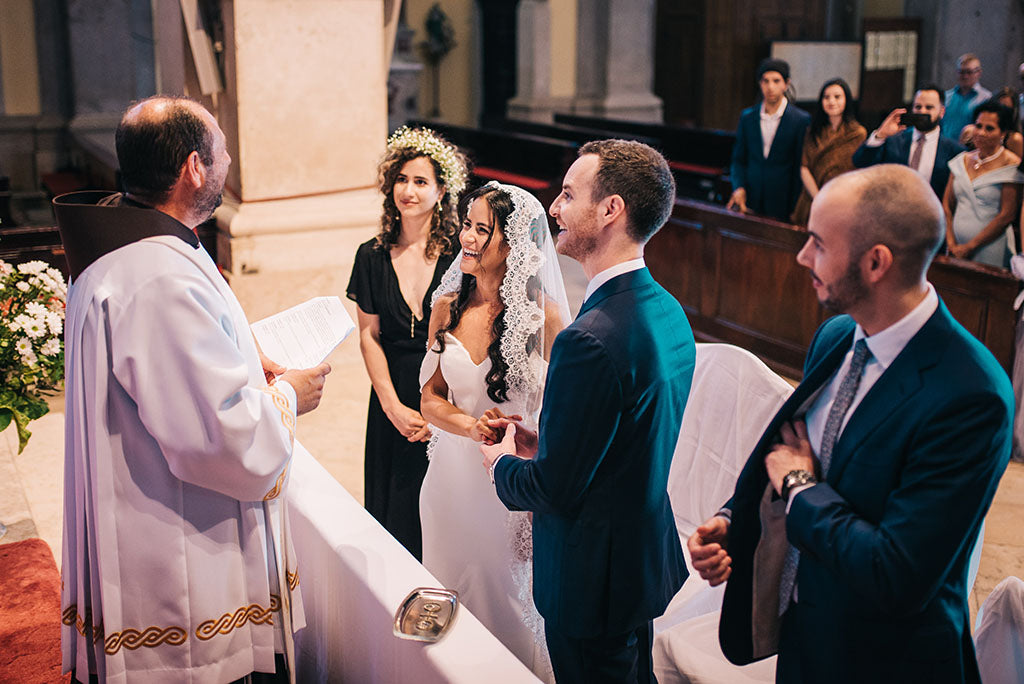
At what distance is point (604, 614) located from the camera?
2.05 m

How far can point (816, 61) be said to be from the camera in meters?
14.7

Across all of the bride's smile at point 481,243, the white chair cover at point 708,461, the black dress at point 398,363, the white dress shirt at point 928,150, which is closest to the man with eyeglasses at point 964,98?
the white dress shirt at point 928,150

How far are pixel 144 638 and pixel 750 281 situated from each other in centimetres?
489

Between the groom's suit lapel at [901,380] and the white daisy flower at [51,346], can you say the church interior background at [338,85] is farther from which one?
the groom's suit lapel at [901,380]

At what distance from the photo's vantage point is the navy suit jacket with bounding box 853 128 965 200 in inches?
220

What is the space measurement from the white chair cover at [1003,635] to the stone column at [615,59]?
38.8 feet

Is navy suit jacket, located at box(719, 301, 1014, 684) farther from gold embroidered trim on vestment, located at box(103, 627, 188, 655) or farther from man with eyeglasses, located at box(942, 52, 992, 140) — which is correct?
man with eyeglasses, located at box(942, 52, 992, 140)

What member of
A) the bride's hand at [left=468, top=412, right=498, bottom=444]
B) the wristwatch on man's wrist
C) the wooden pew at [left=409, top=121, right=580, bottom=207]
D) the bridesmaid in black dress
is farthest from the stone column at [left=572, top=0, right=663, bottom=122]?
the wristwatch on man's wrist

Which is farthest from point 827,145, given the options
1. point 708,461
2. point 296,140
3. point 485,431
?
point 485,431

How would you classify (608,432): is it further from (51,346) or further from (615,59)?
(615,59)

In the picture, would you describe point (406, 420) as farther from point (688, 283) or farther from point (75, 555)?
point (688, 283)

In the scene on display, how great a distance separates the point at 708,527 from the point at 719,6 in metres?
13.8

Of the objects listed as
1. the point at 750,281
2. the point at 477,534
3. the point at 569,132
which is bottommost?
the point at 477,534

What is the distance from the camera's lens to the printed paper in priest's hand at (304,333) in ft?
8.20
